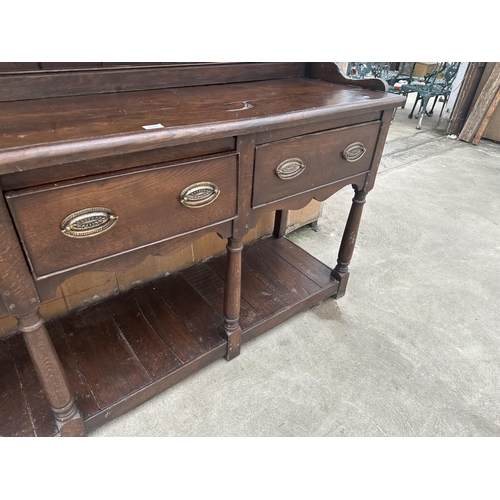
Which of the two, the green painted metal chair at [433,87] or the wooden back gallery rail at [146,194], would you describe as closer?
the wooden back gallery rail at [146,194]

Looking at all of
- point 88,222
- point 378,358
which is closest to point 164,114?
point 88,222

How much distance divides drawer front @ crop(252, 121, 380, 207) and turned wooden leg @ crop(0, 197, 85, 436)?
2.15ft

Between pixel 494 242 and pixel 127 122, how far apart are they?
2.51 meters

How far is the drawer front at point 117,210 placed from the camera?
0.80m

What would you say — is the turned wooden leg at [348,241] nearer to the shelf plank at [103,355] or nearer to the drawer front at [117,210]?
the drawer front at [117,210]

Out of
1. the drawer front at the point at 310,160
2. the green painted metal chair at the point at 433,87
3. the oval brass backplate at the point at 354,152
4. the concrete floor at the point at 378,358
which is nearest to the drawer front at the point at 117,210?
the drawer front at the point at 310,160

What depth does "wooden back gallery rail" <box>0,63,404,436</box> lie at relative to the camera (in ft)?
2.69

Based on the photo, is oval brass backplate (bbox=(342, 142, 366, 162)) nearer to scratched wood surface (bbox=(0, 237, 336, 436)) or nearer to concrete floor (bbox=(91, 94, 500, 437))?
scratched wood surface (bbox=(0, 237, 336, 436))

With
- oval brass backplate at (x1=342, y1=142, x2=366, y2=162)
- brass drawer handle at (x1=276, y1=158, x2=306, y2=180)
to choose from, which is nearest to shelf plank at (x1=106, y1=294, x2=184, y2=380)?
brass drawer handle at (x1=276, y1=158, x2=306, y2=180)

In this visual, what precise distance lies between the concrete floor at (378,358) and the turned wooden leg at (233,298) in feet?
0.33

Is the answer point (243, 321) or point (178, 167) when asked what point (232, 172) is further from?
point (243, 321)

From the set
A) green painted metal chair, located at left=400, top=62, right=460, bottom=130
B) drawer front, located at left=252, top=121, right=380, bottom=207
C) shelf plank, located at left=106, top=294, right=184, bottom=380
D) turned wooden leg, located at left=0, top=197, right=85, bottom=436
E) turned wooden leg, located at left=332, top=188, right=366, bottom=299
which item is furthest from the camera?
green painted metal chair, located at left=400, top=62, right=460, bottom=130

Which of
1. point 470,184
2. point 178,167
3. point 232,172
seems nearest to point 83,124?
point 178,167

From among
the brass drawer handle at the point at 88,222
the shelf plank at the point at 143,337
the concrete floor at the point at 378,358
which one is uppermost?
the brass drawer handle at the point at 88,222
